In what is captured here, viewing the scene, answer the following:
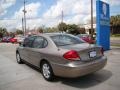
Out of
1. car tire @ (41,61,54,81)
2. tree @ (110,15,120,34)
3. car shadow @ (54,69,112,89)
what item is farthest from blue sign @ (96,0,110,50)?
tree @ (110,15,120,34)

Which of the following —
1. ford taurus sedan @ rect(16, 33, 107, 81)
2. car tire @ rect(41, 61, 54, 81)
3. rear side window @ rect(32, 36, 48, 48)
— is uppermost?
rear side window @ rect(32, 36, 48, 48)

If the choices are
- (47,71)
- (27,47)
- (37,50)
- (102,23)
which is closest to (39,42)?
(37,50)

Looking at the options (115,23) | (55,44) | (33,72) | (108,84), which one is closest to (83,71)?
(108,84)

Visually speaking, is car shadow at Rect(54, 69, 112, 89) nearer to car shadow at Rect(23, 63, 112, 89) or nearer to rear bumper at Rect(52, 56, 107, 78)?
car shadow at Rect(23, 63, 112, 89)

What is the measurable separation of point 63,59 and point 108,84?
157 centimetres

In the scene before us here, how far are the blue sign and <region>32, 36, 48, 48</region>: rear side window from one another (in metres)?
7.17

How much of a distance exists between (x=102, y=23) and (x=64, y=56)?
9.00 meters

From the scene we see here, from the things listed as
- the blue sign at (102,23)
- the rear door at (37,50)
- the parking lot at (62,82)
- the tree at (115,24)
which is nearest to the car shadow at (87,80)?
the parking lot at (62,82)

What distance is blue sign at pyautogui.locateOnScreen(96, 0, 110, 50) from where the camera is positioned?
13113 millimetres

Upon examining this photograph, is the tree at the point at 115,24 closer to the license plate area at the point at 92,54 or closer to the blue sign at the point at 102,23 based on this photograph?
the blue sign at the point at 102,23

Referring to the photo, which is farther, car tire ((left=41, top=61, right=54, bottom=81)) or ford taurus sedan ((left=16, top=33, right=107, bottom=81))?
car tire ((left=41, top=61, right=54, bottom=81))

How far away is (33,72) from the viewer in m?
7.41

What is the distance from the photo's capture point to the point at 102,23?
13617 mm

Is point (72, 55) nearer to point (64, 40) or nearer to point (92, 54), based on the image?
point (92, 54)
